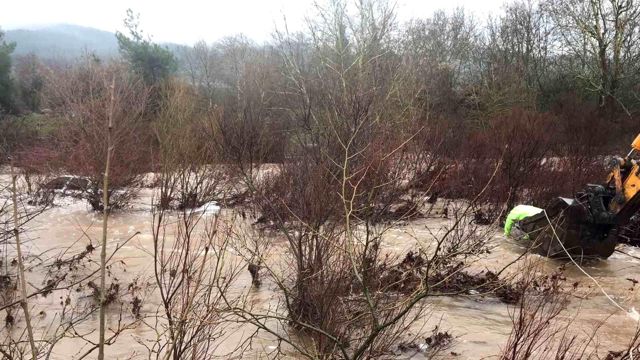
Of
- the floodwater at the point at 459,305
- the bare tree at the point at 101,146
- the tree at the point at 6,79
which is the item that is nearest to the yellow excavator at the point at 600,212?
the floodwater at the point at 459,305

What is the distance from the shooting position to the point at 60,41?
133375 millimetres

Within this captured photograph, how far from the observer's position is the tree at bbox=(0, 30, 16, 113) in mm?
25906

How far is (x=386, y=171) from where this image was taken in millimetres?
7539

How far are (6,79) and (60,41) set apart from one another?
4867 inches

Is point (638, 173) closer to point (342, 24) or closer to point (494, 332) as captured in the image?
point (494, 332)

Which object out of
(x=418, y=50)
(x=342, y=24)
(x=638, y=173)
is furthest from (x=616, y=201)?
(x=418, y=50)

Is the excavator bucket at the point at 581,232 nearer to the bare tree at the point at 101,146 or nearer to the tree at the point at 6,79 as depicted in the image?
the bare tree at the point at 101,146

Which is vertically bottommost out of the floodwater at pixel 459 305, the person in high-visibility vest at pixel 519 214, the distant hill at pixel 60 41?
the floodwater at pixel 459 305

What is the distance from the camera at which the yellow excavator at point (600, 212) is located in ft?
22.6

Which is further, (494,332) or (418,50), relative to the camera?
(418,50)

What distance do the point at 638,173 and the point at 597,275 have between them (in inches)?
63.6

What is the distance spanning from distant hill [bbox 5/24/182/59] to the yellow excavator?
56483mm

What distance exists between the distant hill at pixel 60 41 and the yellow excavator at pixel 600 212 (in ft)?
185

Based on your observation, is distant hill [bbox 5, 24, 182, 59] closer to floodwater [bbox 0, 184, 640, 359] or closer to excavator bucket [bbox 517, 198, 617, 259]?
floodwater [bbox 0, 184, 640, 359]
